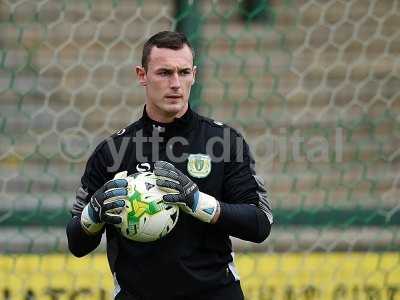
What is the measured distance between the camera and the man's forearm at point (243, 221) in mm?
3092

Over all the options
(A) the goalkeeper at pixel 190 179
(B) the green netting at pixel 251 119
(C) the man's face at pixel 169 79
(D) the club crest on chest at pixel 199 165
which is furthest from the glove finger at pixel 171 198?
(B) the green netting at pixel 251 119

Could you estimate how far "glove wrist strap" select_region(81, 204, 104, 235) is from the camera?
10.2ft

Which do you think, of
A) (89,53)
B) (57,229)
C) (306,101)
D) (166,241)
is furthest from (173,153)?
(306,101)

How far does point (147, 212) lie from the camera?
3.00 m

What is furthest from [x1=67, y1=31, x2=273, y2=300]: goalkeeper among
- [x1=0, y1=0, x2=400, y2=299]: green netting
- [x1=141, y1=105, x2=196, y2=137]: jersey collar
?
[x1=0, y1=0, x2=400, y2=299]: green netting

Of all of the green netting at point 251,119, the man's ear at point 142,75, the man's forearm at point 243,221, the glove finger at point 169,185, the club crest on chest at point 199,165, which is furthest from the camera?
the green netting at point 251,119

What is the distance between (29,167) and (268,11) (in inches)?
62.1

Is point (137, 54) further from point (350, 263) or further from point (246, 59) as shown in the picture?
point (350, 263)

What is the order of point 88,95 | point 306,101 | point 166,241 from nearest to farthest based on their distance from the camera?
point 166,241, point 88,95, point 306,101

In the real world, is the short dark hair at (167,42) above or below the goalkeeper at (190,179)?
above

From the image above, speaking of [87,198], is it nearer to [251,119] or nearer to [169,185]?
[169,185]

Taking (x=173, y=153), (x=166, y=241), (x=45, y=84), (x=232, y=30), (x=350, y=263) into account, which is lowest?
(x=350, y=263)

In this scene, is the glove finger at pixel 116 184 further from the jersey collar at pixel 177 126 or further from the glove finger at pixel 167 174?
the jersey collar at pixel 177 126

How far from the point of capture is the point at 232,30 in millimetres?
4922
